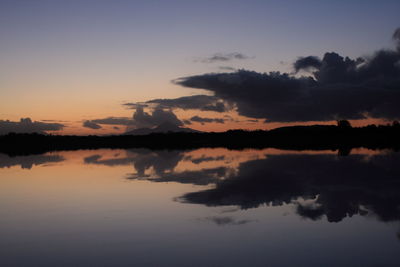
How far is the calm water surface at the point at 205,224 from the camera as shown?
11727 millimetres

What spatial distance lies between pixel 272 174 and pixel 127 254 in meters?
22.2

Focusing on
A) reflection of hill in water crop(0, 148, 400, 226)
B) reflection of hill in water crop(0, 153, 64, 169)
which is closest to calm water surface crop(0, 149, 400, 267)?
reflection of hill in water crop(0, 148, 400, 226)

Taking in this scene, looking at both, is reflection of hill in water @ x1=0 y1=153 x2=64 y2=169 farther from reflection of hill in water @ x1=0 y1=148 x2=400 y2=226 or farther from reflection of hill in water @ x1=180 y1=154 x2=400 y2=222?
reflection of hill in water @ x1=180 y1=154 x2=400 y2=222

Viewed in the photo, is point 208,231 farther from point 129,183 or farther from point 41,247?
point 129,183

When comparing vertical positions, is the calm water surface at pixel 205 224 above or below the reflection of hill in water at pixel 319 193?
below

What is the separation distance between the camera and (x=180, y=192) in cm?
2400

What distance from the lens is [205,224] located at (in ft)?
51.2

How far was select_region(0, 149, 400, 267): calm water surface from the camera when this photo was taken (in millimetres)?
11727

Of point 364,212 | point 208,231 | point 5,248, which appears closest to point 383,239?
point 364,212

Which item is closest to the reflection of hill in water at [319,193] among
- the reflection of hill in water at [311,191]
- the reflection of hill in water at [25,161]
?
the reflection of hill in water at [311,191]

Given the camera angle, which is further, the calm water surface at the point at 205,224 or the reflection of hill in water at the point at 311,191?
the reflection of hill in water at the point at 311,191

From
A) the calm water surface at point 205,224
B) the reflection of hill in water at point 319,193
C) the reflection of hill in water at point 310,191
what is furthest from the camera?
the reflection of hill in water at point 310,191

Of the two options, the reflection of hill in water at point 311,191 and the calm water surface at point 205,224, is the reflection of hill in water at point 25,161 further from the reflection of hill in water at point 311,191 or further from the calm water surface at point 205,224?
the calm water surface at point 205,224

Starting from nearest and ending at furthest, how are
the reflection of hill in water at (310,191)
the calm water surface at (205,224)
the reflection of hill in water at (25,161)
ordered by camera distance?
the calm water surface at (205,224) < the reflection of hill in water at (310,191) < the reflection of hill in water at (25,161)
